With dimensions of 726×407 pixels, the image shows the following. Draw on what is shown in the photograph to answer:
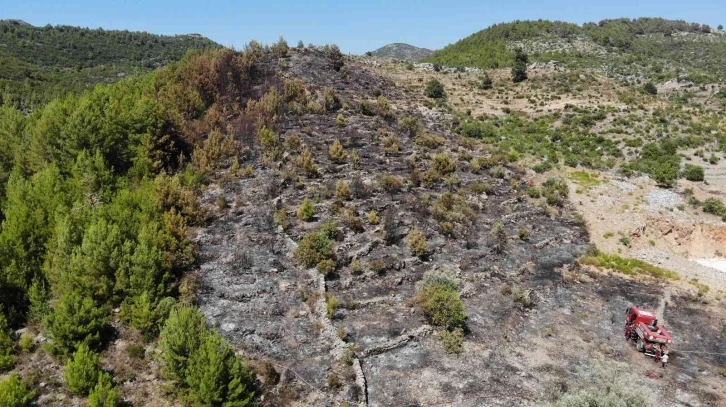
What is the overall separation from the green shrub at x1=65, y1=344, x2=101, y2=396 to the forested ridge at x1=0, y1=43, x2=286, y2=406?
33mm

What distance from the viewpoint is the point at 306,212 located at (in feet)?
76.3

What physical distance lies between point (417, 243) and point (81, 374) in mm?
14244

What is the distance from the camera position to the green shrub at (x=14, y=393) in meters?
11.8

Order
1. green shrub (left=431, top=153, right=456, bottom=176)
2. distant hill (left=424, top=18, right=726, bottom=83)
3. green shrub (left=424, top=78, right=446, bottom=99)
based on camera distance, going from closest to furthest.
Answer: green shrub (left=431, top=153, right=456, bottom=176) < green shrub (left=424, top=78, right=446, bottom=99) < distant hill (left=424, top=18, right=726, bottom=83)

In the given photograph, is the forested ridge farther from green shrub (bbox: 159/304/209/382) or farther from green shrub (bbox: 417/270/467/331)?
green shrub (bbox: 417/270/467/331)

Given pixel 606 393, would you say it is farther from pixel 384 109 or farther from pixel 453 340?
pixel 384 109

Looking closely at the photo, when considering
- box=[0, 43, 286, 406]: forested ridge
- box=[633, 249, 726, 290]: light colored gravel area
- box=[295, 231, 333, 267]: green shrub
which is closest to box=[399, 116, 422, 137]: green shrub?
box=[0, 43, 286, 406]: forested ridge

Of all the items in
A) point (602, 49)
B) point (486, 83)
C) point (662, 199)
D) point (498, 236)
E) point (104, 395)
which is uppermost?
point (602, 49)

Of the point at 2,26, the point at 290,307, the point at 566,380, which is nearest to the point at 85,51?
the point at 2,26

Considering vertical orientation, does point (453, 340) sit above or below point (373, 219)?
below

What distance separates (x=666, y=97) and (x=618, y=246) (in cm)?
4000

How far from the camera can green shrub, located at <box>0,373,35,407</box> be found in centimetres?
1183

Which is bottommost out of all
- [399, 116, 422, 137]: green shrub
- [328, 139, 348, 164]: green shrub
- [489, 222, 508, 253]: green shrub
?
[489, 222, 508, 253]: green shrub

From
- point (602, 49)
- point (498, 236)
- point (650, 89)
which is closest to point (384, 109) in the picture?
point (498, 236)
